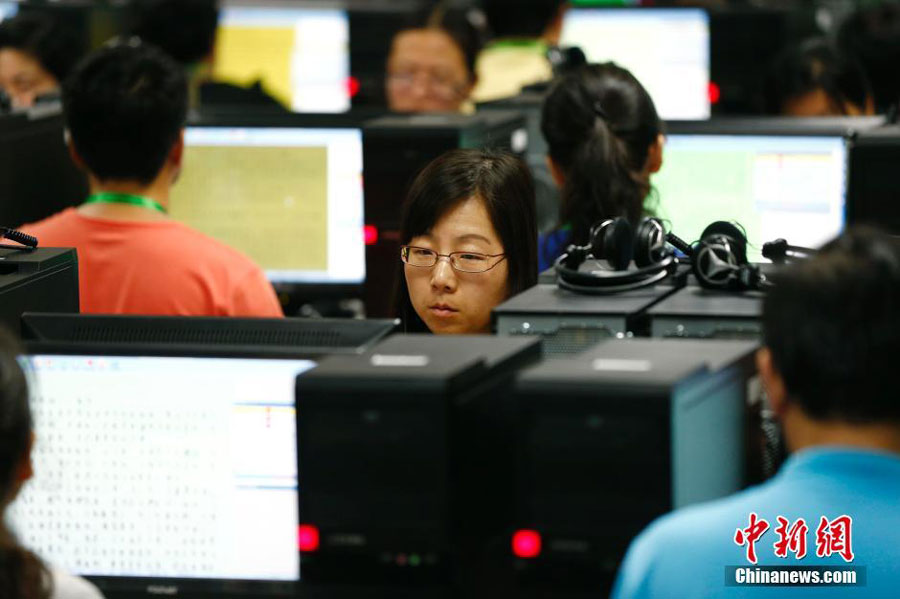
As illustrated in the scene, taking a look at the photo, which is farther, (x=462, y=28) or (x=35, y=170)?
(x=462, y=28)

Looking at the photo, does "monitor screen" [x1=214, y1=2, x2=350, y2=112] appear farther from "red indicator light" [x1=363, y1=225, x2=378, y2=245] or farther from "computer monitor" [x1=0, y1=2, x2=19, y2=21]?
"red indicator light" [x1=363, y1=225, x2=378, y2=245]

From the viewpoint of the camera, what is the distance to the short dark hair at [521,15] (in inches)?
223

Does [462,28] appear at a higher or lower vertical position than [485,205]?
higher

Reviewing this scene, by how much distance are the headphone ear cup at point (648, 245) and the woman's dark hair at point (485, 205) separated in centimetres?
67

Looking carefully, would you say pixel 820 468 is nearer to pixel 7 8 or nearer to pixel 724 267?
pixel 724 267

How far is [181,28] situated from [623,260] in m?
3.70

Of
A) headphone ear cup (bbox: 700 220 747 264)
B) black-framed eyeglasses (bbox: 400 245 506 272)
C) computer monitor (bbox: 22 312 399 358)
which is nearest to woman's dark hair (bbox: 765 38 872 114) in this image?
black-framed eyeglasses (bbox: 400 245 506 272)

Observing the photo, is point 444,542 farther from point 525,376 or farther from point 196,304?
point 196,304

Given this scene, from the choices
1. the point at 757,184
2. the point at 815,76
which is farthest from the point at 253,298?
the point at 815,76

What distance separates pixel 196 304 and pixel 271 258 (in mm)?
1141

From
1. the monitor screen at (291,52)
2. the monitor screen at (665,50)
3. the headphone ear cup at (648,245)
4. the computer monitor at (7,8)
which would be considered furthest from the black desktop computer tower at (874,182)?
the computer monitor at (7,8)

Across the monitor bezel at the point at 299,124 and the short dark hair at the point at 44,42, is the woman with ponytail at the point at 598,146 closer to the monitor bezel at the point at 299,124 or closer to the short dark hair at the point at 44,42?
the monitor bezel at the point at 299,124

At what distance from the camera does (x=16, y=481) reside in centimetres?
163

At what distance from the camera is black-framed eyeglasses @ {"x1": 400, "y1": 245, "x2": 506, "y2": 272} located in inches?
111
